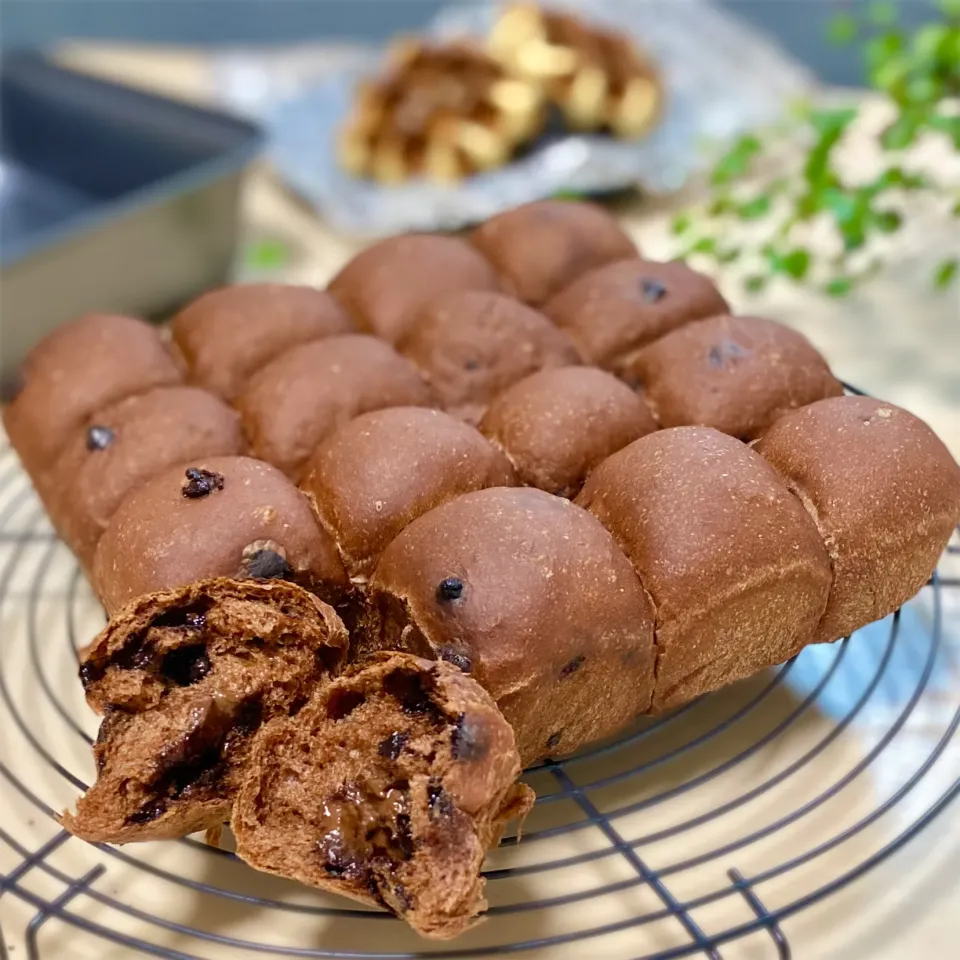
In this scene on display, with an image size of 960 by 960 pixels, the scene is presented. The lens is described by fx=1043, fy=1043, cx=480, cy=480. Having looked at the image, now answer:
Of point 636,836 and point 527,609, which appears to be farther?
point 636,836

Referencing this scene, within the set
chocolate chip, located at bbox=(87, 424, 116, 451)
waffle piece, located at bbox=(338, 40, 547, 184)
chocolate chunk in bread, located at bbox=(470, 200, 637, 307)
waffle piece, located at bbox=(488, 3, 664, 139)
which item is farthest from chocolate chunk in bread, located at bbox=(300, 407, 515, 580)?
waffle piece, located at bbox=(488, 3, 664, 139)

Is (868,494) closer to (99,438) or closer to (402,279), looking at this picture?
(402,279)

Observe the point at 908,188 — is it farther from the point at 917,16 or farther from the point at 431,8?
the point at 431,8

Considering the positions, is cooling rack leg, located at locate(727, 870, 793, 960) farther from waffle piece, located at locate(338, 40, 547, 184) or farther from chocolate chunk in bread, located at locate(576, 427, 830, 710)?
waffle piece, located at locate(338, 40, 547, 184)

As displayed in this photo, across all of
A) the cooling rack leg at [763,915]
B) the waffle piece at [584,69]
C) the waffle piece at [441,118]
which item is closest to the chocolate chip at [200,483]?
the cooling rack leg at [763,915]

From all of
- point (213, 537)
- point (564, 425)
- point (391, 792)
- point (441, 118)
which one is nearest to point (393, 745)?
point (391, 792)

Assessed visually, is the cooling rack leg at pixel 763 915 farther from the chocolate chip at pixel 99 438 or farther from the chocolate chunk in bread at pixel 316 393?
the chocolate chip at pixel 99 438

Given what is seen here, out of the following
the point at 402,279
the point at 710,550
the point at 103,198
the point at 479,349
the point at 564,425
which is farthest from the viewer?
the point at 103,198
